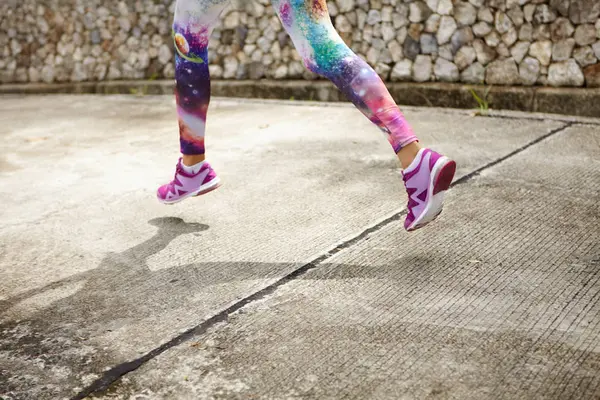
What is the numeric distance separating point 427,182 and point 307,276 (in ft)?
1.54

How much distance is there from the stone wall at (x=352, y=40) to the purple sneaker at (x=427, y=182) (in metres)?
2.67

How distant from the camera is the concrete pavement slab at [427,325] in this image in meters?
1.77

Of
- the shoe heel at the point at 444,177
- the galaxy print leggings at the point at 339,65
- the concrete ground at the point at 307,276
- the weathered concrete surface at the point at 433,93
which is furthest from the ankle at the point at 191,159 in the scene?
the weathered concrete surface at the point at 433,93

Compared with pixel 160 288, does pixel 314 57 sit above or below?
above

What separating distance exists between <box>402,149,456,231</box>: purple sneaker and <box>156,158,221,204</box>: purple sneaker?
85 cm

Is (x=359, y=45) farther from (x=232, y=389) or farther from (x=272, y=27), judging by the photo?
(x=232, y=389)

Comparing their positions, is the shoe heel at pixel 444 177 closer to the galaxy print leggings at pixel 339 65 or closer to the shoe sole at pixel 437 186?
A: the shoe sole at pixel 437 186

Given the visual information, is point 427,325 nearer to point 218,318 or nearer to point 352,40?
point 218,318

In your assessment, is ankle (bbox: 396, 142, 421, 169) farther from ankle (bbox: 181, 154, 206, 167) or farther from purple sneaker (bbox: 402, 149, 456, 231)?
ankle (bbox: 181, 154, 206, 167)

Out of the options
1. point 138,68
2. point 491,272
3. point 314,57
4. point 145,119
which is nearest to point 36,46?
point 138,68

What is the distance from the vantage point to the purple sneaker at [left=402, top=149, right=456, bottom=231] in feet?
7.64

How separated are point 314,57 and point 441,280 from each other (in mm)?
799

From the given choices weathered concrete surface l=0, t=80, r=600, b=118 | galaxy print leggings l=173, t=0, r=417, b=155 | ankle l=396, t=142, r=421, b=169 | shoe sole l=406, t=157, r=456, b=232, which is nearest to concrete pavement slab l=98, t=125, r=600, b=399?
shoe sole l=406, t=157, r=456, b=232

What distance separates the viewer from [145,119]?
18.3ft
